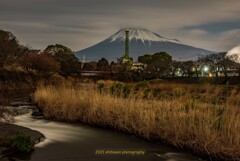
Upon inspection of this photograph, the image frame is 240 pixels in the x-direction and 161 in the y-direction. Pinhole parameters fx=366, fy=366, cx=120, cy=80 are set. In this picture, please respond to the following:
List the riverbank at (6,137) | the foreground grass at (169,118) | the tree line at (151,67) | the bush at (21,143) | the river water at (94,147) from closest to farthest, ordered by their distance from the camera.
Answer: the riverbank at (6,137) < the bush at (21,143) < the foreground grass at (169,118) < the river water at (94,147) < the tree line at (151,67)

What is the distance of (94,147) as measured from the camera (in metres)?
13.3

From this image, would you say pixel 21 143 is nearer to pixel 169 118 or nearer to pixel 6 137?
pixel 6 137

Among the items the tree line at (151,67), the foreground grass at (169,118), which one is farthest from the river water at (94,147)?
the tree line at (151,67)

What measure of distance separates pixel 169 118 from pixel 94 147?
2.95 metres

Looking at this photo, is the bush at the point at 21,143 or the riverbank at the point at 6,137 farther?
the bush at the point at 21,143

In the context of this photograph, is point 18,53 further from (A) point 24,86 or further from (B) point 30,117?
(B) point 30,117

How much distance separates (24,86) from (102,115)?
32754 millimetres

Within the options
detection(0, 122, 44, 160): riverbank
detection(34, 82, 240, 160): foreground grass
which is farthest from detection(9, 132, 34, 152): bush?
detection(34, 82, 240, 160): foreground grass

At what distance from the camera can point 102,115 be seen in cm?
1694

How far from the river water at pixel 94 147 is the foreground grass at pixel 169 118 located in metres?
0.44

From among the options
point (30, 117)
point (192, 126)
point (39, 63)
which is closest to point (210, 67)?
point (39, 63)

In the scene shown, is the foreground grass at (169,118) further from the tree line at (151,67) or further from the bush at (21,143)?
the tree line at (151,67)

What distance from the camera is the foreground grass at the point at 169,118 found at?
11.5 metres

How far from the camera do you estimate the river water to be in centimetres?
1161
